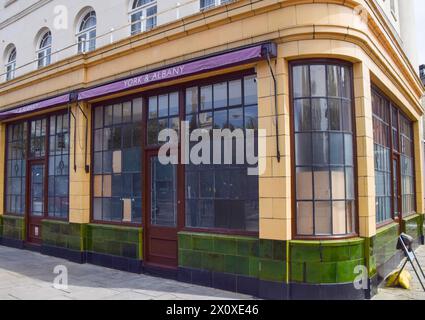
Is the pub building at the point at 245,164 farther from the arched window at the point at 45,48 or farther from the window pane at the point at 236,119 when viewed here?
the arched window at the point at 45,48

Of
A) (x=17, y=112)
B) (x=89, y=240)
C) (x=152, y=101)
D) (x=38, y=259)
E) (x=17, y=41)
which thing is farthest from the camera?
(x=17, y=41)

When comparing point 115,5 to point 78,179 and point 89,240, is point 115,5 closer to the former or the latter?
point 78,179

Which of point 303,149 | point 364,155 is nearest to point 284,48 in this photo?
point 303,149

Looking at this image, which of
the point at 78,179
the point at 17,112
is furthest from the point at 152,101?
the point at 17,112

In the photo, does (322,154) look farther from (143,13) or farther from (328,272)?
(143,13)

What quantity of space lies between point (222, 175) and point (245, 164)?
1.74 ft

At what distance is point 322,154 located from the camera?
6.47 metres

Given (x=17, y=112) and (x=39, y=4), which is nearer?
(x=17, y=112)

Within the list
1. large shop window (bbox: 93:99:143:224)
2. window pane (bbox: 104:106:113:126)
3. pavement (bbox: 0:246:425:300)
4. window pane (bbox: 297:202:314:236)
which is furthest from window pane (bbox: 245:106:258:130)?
window pane (bbox: 104:106:113:126)

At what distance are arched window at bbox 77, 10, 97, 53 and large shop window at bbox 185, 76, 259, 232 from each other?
14.5 feet

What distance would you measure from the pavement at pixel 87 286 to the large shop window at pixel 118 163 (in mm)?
1249

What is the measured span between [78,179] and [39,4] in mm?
6263

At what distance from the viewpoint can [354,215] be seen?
6.64 metres

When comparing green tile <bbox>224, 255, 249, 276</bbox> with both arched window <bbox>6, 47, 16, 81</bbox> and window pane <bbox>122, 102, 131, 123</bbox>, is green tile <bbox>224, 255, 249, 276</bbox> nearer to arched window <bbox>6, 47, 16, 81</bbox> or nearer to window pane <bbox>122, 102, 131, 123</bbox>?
window pane <bbox>122, 102, 131, 123</bbox>
